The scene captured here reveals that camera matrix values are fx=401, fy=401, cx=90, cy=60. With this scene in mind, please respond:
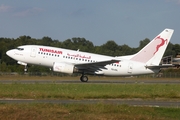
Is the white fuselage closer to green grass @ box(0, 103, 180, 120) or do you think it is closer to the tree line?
green grass @ box(0, 103, 180, 120)

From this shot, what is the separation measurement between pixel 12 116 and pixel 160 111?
607 centimetres

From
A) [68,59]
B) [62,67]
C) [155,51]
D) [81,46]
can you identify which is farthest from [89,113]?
[81,46]

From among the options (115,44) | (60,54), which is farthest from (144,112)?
(115,44)

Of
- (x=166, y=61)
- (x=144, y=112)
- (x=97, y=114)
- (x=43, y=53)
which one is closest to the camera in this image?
(x=97, y=114)

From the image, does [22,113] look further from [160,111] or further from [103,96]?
[103,96]

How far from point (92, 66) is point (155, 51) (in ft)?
25.9

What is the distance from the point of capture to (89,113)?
1510cm

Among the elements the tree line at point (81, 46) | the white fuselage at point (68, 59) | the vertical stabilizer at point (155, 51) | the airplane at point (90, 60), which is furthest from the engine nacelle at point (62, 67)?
the tree line at point (81, 46)

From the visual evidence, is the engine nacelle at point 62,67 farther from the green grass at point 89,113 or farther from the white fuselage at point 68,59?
the green grass at point 89,113

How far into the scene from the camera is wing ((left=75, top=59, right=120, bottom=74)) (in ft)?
139

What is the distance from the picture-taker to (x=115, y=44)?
13462cm

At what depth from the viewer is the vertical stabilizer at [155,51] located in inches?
1799

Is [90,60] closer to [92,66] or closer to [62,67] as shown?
[92,66]

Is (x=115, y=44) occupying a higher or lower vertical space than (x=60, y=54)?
higher
